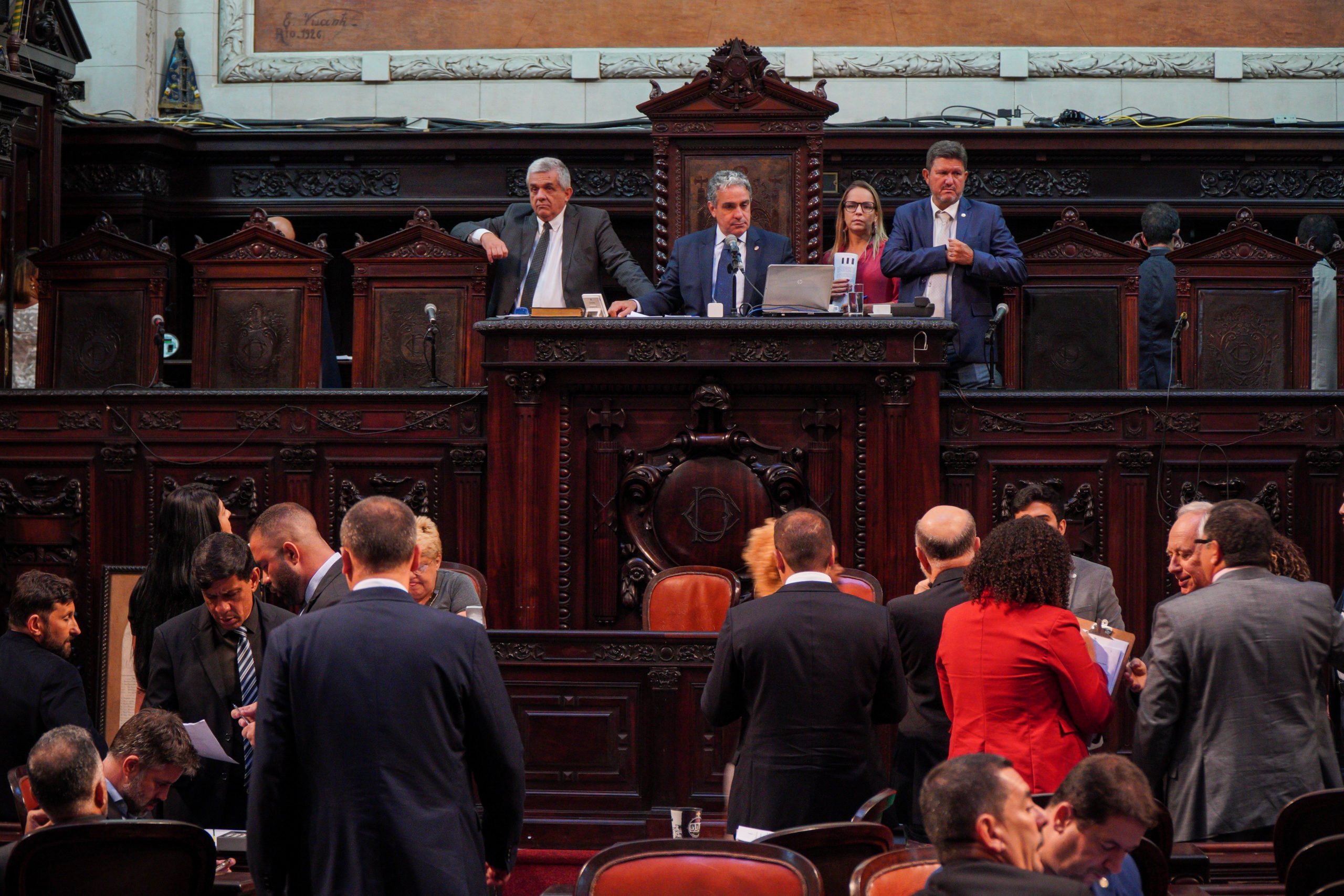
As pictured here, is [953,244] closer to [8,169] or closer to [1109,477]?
[1109,477]

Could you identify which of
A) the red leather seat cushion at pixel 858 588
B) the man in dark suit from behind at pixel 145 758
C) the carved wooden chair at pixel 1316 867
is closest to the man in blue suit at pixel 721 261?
the red leather seat cushion at pixel 858 588

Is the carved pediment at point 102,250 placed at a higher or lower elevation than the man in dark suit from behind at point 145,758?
higher

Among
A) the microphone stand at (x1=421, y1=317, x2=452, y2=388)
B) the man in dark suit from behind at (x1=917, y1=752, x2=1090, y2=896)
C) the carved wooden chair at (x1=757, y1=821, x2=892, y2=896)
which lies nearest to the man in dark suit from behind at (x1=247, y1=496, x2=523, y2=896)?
Result: the carved wooden chair at (x1=757, y1=821, x2=892, y2=896)

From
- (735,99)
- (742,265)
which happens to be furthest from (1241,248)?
(735,99)

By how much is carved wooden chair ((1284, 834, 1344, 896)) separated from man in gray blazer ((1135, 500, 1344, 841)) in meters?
0.78

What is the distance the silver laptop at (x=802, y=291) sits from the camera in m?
5.61

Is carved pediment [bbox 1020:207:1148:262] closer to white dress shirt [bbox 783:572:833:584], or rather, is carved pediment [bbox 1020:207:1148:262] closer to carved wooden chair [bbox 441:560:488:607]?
carved wooden chair [bbox 441:560:488:607]

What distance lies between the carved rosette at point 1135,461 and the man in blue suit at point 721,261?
1.66 meters

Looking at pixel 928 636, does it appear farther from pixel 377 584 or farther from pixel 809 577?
pixel 377 584

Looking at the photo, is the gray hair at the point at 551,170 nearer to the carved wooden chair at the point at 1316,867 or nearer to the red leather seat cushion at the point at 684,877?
the red leather seat cushion at the point at 684,877

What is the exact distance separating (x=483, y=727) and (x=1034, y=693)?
1.29 m

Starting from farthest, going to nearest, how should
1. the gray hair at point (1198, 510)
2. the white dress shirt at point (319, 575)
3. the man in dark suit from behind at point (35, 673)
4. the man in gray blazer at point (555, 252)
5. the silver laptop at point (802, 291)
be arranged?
the man in gray blazer at point (555, 252)
the silver laptop at point (802, 291)
the gray hair at point (1198, 510)
the man in dark suit from behind at point (35, 673)
the white dress shirt at point (319, 575)

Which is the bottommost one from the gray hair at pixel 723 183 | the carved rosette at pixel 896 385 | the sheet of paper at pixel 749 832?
the sheet of paper at pixel 749 832

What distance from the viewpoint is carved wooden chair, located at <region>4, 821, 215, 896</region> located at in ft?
9.41
